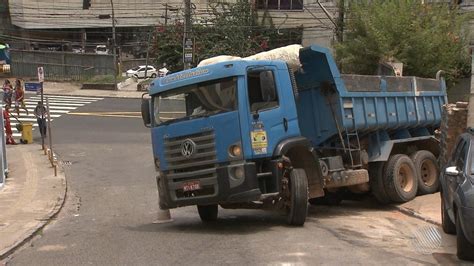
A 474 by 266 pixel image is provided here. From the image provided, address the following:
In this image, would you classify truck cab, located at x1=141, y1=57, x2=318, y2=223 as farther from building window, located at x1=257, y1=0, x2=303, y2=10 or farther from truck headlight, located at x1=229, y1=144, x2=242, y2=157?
building window, located at x1=257, y1=0, x2=303, y2=10

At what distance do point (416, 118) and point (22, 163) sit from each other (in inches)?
504

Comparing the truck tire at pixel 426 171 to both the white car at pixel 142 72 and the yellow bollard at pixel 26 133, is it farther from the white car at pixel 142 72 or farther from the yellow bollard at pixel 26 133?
the white car at pixel 142 72

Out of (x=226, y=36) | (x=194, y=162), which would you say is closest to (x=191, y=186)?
(x=194, y=162)

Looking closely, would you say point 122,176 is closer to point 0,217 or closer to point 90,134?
point 0,217

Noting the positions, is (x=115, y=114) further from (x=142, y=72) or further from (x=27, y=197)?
(x=142, y=72)

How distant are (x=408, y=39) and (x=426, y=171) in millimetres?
9725

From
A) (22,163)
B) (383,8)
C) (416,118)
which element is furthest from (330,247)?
(383,8)

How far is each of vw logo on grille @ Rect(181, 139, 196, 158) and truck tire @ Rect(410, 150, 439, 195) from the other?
5.77m

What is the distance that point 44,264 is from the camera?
8125mm

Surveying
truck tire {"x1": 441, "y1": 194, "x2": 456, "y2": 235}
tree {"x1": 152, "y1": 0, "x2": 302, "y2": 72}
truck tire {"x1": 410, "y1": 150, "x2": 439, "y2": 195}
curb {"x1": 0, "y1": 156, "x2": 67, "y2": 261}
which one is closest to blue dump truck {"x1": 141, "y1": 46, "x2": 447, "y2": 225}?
truck tire {"x1": 410, "y1": 150, "x2": 439, "y2": 195}

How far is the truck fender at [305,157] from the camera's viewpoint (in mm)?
9953

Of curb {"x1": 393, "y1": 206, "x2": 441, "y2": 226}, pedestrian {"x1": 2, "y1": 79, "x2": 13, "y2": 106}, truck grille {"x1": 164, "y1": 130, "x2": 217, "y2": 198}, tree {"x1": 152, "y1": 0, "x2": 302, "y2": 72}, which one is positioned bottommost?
curb {"x1": 393, "y1": 206, "x2": 441, "y2": 226}

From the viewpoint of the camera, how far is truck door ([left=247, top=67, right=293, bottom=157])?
973cm

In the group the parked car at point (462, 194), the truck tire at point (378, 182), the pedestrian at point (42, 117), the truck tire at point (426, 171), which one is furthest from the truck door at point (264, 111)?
the pedestrian at point (42, 117)
